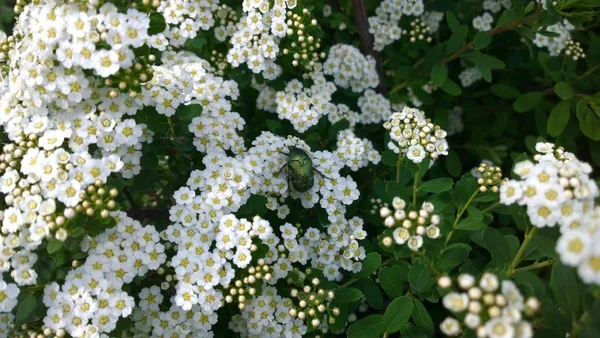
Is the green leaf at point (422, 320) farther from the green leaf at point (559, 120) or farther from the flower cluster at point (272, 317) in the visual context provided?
the green leaf at point (559, 120)

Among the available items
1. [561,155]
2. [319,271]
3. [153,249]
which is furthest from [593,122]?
[153,249]

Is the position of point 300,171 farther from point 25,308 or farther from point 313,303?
point 25,308

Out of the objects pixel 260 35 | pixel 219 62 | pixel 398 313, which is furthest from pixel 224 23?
pixel 398 313

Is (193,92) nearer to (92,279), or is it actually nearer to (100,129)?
(100,129)

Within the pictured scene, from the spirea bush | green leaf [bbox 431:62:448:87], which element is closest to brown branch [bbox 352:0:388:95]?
the spirea bush

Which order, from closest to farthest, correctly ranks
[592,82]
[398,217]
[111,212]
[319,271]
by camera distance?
[398,217]
[111,212]
[319,271]
[592,82]

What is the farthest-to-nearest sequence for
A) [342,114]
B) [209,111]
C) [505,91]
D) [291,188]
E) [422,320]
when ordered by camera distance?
1. [505,91]
2. [342,114]
3. [209,111]
4. [291,188]
5. [422,320]

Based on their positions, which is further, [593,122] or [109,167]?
[593,122]
